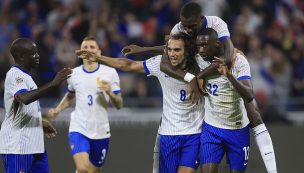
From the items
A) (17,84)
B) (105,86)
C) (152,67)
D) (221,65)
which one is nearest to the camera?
(221,65)

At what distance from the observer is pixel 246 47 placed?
13.9 m

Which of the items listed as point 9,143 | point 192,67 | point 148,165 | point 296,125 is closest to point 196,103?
point 192,67

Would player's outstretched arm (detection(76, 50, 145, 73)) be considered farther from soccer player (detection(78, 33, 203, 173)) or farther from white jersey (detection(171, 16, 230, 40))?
white jersey (detection(171, 16, 230, 40))

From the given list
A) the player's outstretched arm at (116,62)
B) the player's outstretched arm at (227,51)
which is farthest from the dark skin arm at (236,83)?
the player's outstretched arm at (116,62)

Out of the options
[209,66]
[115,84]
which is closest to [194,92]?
[209,66]

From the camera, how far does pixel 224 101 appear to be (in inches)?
327

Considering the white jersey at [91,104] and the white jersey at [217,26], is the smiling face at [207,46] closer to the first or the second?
the white jersey at [217,26]

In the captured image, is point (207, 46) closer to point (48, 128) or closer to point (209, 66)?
point (209, 66)

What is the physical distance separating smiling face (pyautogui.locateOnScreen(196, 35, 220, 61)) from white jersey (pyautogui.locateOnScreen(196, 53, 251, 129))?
259 millimetres

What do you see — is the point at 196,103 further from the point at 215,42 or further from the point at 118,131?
the point at 118,131

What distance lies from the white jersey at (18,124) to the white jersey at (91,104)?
1.92 metres

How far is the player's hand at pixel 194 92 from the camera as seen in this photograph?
8.19 meters

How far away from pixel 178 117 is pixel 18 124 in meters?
1.70

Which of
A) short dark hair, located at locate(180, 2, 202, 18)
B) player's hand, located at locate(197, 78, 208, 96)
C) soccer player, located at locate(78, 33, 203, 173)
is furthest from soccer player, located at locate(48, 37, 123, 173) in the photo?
short dark hair, located at locate(180, 2, 202, 18)
